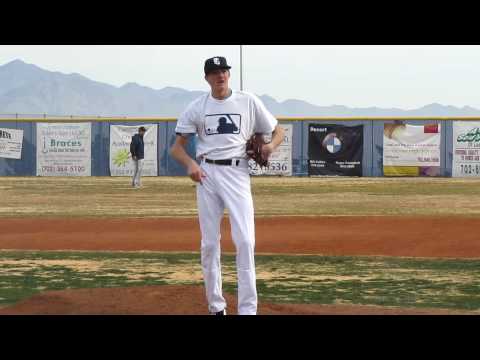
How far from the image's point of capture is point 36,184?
27312 mm

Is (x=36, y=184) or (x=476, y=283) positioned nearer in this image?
(x=476, y=283)

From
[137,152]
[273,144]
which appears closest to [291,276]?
[273,144]

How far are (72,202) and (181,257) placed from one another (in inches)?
402

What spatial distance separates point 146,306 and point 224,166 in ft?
4.85

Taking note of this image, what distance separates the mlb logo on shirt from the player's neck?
0.14 m

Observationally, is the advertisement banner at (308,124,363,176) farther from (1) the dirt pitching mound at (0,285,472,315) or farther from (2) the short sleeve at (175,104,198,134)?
(2) the short sleeve at (175,104,198,134)

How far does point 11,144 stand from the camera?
31.9 m

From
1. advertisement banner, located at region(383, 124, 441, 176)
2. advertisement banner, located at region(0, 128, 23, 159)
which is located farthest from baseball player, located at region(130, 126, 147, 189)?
advertisement banner, located at region(383, 124, 441, 176)

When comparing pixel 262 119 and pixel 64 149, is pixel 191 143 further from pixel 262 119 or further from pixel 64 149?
pixel 262 119

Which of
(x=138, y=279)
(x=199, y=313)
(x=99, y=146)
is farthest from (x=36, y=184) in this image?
(x=199, y=313)

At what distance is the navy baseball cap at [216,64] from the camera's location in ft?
19.0

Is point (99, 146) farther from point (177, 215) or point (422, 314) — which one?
point (422, 314)

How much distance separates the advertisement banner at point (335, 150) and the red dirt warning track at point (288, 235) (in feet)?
47.2

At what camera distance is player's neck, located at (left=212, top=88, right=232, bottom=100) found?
589cm
